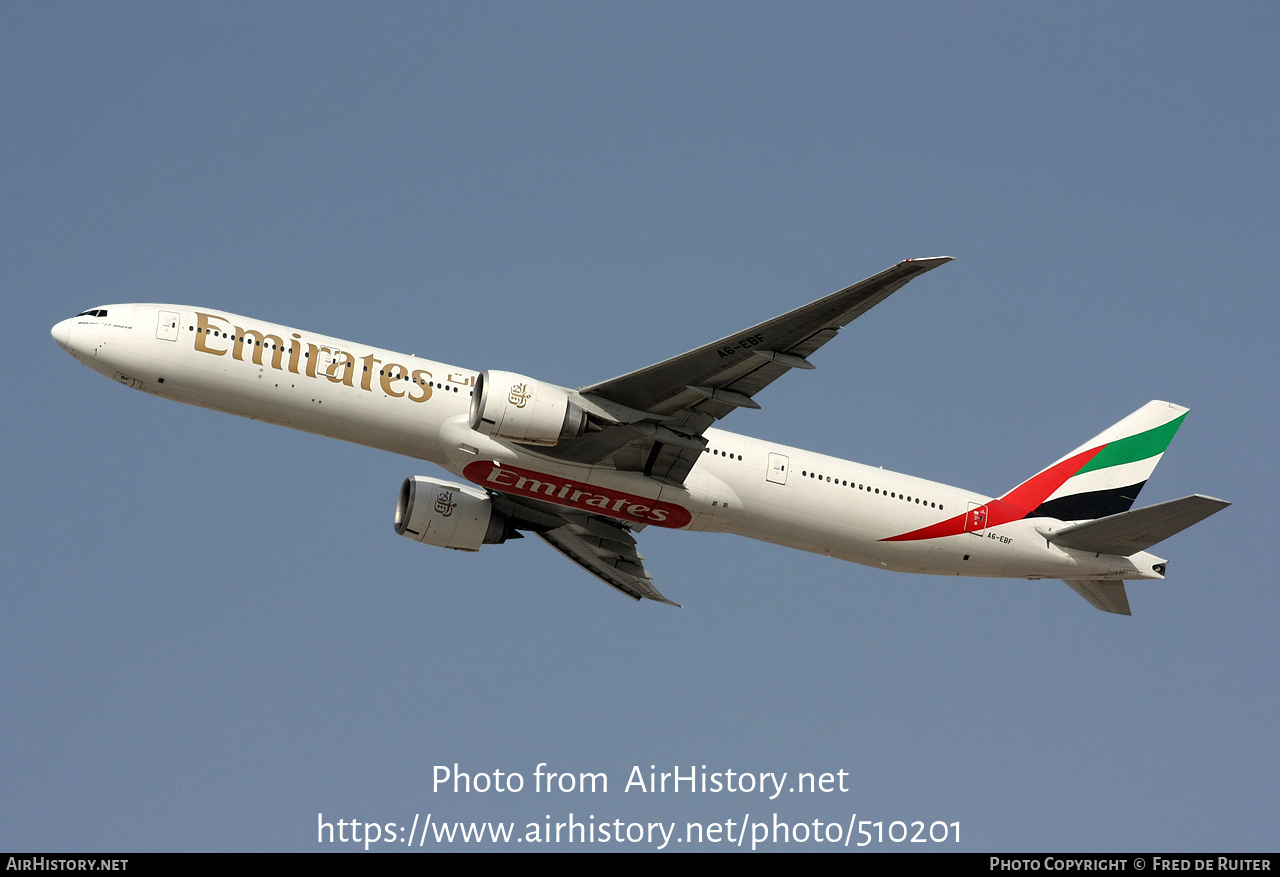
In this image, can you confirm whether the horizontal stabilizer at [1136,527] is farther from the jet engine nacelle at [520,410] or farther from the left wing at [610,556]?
the jet engine nacelle at [520,410]

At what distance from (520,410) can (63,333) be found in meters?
12.6

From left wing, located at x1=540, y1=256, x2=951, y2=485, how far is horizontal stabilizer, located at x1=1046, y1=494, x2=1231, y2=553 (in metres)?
11.9

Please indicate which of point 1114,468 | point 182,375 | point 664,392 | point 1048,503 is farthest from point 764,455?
point 182,375

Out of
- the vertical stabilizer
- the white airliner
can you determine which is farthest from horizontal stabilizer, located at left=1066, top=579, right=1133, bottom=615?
the vertical stabilizer

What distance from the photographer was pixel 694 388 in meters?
33.1

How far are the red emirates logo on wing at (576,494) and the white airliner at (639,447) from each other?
0.23 ft

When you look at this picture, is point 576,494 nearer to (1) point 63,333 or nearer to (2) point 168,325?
(2) point 168,325

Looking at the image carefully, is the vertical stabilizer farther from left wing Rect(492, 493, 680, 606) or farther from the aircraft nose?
the aircraft nose

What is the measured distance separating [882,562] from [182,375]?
20487mm

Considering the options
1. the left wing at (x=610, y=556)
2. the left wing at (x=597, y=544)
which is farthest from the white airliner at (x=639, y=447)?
the left wing at (x=610, y=556)

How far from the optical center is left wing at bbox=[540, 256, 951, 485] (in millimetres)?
30172

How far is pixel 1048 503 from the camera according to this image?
1587 inches

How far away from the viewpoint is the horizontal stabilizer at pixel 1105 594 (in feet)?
131

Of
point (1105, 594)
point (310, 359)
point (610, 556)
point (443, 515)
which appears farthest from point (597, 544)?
point (1105, 594)
